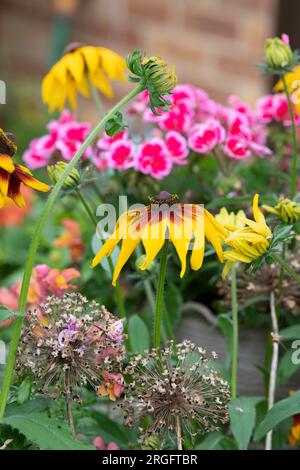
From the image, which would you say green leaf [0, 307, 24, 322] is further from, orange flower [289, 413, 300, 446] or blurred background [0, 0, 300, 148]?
blurred background [0, 0, 300, 148]

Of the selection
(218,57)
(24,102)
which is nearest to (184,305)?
(218,57)

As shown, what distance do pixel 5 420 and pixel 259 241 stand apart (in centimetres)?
28

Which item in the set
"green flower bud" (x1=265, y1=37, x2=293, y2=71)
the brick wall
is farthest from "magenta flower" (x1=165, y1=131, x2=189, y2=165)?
the brick wall

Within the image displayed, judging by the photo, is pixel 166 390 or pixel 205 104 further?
pixel 205 104

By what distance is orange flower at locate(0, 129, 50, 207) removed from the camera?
0.84 meters

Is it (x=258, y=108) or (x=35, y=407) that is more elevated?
(x=258, y=108)

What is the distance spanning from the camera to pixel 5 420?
85 centimetres

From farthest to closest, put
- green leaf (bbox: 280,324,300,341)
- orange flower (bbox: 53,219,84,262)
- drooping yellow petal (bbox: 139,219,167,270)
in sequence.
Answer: orange flower (bbox: 53,219,84,262)
green leaf (bbox: 280,324,300,341)
drooping yellow petal (bbox: 139,219,167,270)

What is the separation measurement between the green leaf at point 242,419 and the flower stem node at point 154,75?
0.33 metres

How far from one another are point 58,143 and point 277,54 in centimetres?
39

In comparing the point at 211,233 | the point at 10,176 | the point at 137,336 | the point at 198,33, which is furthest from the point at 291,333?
the point at 198,33

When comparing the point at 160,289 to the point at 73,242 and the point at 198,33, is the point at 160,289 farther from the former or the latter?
the point at 198,33

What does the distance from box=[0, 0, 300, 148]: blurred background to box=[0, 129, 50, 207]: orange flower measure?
2319mm

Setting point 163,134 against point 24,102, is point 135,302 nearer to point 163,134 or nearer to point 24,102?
point 163,134
